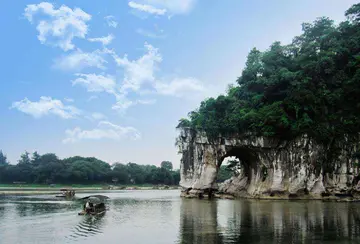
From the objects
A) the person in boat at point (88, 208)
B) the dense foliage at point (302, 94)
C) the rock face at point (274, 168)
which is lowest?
the person in boat at point (88, 208)

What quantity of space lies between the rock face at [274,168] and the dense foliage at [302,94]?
103cm

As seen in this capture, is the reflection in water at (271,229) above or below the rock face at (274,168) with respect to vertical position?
below

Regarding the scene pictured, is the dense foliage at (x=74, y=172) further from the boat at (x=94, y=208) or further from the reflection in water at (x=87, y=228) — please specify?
the reflection in water at (x=87, y=228)

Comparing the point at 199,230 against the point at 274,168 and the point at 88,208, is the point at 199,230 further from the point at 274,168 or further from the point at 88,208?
the point at 274,168

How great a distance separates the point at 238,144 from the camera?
1403 inches

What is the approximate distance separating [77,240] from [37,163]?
72525 millimetres

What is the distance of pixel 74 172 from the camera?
73250 mm

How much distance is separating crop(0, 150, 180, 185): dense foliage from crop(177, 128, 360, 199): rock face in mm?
40910

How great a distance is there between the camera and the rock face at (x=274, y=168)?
32.9 meters

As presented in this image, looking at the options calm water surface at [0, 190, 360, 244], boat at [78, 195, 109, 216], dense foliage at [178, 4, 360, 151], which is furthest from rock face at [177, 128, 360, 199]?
boat at [78, 195, 109, 216]

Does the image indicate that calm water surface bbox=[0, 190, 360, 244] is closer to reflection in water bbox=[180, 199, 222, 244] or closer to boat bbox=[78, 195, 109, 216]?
reflection in water bbox=[180, 199, 222, 244]

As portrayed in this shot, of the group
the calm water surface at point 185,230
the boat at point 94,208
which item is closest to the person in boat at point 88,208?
the boat at point 94,208

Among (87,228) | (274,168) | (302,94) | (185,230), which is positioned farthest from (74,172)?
(185,230)

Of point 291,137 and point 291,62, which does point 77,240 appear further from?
point 291,62
